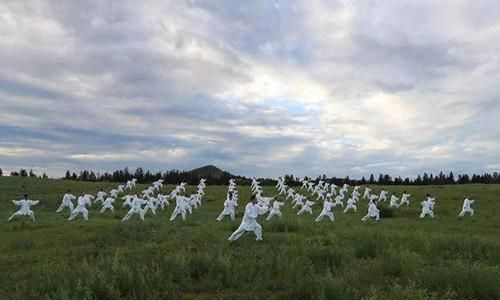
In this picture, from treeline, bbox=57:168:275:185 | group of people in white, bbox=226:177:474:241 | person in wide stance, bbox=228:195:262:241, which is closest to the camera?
person in wide stance, bbox=228:195:262:241

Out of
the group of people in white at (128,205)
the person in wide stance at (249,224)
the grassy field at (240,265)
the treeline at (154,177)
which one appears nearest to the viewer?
the grassy field at (240,265)

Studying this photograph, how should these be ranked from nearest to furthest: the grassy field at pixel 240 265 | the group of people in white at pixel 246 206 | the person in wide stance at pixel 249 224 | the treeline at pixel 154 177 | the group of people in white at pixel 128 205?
the grassy field at pixel 240 265
the person in wide stance at pixel 249 224
the group of people in white at pixel 246 206
the group of people in white at pixel 128 205
the treeline at pixel 154 177

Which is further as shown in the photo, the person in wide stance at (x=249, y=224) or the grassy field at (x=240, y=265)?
the person in wide stance at (x=249, y=224)

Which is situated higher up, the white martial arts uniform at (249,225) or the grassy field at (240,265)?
the white martial arts uniform at (249,225)

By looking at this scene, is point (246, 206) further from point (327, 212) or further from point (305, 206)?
point (305, 206)

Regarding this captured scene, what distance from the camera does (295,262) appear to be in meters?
12.9

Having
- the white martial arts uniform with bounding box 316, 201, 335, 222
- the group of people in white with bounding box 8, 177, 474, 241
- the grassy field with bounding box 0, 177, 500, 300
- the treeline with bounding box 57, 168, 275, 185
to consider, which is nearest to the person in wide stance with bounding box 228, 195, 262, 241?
the group of people in white with bounding box 8, 177, 474, 241

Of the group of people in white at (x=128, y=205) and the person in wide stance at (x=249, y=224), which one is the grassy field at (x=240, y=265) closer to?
the person in wide stance at (x=249, y=224)

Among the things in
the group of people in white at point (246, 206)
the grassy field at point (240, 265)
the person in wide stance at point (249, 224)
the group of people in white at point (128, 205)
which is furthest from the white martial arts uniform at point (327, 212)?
the person in wide stance at point (249, 224)

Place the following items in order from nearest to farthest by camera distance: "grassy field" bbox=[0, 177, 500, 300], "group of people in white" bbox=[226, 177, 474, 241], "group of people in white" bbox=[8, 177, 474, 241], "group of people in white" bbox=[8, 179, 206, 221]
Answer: "grassy field" bbox=[0, 177, 500, 300] < "group of people in white" bbox=[226, 177, 474, 241] < "group of people in white" bbox=[8, 177, 474, 241] < "group of people in white" bbox=[8, 179, 206, 221]

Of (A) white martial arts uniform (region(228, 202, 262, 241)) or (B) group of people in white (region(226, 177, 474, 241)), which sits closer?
(A) white martial arts uniform (region(228, 202, 262, 241))

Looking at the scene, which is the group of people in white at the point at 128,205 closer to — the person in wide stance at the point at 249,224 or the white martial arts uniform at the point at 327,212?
the white martial arts uniform at the point at 327,212

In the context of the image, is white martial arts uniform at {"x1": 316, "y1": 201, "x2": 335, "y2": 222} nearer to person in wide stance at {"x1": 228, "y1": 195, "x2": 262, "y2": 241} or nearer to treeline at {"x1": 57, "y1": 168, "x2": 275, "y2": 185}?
person in wide stance at {"x1": 228, "y1": 195, "x2": 262, "y2": 241}

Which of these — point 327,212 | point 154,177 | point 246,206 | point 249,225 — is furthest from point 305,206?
point 154,177
